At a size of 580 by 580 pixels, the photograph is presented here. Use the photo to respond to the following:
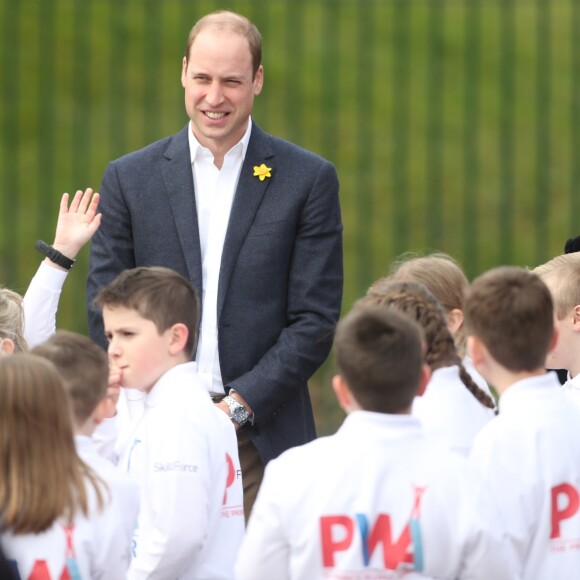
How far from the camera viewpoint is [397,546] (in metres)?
3.08

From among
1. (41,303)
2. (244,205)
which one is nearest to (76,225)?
(41,303)

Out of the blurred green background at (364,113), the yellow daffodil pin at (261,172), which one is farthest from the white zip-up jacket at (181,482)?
the blurred green background at (364,113)

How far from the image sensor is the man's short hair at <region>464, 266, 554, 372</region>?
344 cm

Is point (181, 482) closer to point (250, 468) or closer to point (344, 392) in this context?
point (344, 392)

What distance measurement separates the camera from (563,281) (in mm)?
4664

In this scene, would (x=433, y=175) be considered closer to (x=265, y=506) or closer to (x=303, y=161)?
(x=303, y=161)

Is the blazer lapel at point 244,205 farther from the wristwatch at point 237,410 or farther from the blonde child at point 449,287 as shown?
the blonde child at point 449,287

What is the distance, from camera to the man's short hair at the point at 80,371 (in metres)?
3.36

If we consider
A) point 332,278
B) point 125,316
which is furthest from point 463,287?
point 125,316

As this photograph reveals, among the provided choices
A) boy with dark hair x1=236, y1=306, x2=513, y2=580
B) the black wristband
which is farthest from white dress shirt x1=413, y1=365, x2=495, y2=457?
the black wristband

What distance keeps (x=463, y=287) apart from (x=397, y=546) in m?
1.48

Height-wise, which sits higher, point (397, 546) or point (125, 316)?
point (125, 316)

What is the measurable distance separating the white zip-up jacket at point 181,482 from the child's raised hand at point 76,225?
36.3 inches

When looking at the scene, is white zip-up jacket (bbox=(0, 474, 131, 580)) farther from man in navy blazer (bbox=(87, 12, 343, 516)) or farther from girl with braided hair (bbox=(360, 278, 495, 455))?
man in navy blazer (bbox=(87, 12, 343, 516))
